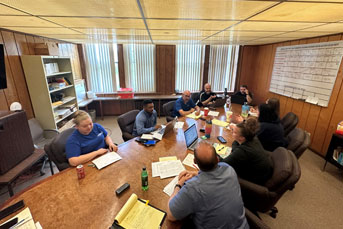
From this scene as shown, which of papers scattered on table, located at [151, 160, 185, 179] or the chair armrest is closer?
papers scattered on table, located at [151, 160, 185, 179]

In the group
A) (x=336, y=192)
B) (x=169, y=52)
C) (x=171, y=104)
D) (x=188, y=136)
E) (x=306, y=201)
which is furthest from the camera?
(x=169, y=52)

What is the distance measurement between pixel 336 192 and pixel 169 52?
501 cm

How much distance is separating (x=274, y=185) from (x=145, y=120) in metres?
1.91

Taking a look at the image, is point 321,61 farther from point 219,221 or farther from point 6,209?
point 6,209

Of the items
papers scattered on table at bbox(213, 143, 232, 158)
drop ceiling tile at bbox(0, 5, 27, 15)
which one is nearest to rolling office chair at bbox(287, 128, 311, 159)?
papers scattered on table at bbox(213, 143, 232, 158)

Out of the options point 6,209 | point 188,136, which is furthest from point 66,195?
point 188,136

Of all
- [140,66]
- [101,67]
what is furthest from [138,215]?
[101,67]

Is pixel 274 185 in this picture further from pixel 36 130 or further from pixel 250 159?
pixel 36 130

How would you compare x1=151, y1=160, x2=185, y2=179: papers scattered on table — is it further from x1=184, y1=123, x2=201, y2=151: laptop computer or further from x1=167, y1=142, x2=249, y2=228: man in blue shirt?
x1=167, y1=142, x2=249, y2=228: man in blue shirt

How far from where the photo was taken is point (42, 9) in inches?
61.7

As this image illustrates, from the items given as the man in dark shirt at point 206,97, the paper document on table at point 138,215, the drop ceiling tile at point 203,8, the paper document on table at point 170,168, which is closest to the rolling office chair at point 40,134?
the paper document on table at point 170,168

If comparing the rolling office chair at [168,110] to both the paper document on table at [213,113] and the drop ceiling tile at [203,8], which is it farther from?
the drop ceiling tile at [203,8]

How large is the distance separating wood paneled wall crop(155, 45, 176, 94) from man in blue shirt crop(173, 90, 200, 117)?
201 centimetres

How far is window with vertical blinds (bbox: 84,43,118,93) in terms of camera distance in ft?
16.5
